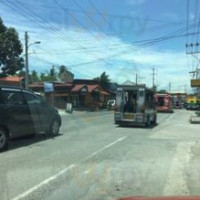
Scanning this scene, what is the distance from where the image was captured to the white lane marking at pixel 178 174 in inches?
348

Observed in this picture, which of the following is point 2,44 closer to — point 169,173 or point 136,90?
point 136,90

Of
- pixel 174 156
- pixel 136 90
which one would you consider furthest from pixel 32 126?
pixel 136 90

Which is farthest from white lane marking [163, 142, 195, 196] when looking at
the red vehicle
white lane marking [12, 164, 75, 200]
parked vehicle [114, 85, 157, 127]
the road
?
the red vehicle

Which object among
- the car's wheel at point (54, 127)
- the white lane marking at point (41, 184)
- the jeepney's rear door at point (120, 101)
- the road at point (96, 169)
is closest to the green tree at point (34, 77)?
the jeepney's rear door at point (120, 101)

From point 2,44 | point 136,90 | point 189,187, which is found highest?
point 2,44

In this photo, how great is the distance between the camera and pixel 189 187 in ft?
29.8

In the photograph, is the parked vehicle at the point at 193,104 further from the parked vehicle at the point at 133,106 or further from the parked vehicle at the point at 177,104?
the parked vehicle at the point at 133,106

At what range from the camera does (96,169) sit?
11016mm

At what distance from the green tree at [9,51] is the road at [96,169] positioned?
36.6 metres

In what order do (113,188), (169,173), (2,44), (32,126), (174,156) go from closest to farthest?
(113,188)
(169,173)
(174,156)
(32,126)
(2,44)

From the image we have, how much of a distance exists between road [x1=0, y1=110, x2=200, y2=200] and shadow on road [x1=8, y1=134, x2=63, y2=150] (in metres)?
0.03

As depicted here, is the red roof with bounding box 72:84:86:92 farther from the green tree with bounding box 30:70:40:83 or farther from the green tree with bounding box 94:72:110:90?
the green tree with bounding box 30:70:40:83

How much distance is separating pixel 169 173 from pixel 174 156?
120 inches

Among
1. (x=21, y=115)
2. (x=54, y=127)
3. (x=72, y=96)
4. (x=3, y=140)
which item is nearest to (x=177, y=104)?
(x=72, y=96)
